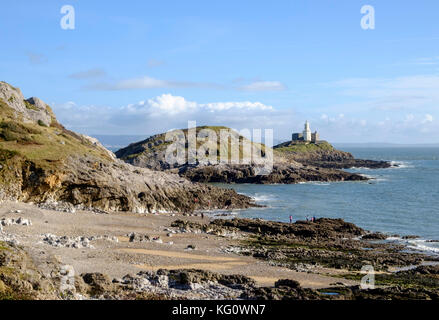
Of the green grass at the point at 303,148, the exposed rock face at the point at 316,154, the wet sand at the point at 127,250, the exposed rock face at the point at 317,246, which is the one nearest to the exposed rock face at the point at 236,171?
the exposed rock face at the point at 316,154

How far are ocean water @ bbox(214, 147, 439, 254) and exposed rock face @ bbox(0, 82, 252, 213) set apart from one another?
9.92 meters

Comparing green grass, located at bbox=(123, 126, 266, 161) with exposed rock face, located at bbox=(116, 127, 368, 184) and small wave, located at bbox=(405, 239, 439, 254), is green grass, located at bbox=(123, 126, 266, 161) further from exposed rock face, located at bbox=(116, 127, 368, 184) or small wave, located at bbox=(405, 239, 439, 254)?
small wave, located at bbox=(405, 239, 439, 254)

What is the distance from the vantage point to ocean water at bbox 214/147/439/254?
48875mm

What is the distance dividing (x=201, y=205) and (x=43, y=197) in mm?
21864

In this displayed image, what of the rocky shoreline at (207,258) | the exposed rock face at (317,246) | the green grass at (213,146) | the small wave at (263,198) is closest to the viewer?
the rocky shoreline at (207,258)

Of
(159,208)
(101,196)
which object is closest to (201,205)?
(159,208)

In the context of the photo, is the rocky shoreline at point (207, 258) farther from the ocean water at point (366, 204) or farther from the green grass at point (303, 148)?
the green grass at point (303, 148)

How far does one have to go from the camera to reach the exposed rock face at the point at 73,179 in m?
45.6

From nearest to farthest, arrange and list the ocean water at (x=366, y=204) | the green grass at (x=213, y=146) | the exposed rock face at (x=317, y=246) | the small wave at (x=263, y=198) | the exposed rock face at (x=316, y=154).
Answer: the exposed rock face at (x=317, y=246) → the ocean water at (x=366, y=204) → the small wave at (x=263, y=198) → the green grass at (x=213, y=146) → the exposed rock face at (x=316, y=154)

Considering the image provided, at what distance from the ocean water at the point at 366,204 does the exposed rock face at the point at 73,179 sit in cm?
992

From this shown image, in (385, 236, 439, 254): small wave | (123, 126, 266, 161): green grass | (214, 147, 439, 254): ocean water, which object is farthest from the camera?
(123, 126, 266, 161): green grass

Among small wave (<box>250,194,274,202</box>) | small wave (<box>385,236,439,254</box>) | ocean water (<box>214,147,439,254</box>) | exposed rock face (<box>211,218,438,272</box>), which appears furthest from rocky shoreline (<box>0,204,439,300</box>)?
small wave (<box>250,194,274,202</box>)

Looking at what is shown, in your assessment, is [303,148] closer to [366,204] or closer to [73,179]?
[366,204]

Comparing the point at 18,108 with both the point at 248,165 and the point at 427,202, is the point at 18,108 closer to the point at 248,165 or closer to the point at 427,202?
the point at 248,165
